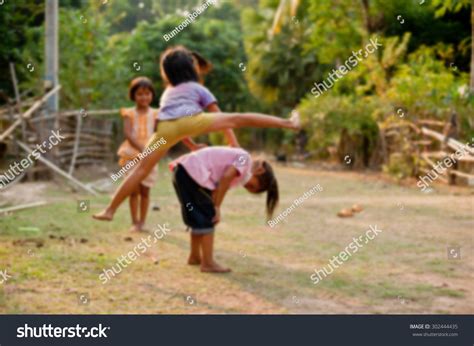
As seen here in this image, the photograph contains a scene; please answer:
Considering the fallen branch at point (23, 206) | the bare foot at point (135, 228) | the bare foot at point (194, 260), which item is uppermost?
the bare foot at point (194, 260)

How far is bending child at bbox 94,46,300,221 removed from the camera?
15.7 feet

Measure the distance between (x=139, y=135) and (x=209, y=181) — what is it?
2.41 metres

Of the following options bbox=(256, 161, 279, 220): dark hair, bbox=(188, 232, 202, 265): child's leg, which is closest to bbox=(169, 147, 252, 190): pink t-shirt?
bbox=(256, 161, 279, 220): dark hair

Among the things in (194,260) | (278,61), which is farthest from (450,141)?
(278,61)

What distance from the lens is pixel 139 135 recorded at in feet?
23.1

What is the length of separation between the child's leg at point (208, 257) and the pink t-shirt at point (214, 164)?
356mm

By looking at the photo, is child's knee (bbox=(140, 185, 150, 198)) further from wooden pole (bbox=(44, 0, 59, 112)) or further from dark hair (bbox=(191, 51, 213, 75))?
wooden pole (bbox=(44, 0, 59, 112))

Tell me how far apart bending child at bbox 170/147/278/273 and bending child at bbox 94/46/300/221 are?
0.21m

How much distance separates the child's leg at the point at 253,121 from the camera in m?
4.35

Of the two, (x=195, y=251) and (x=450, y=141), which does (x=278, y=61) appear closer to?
(x=450, y=141)

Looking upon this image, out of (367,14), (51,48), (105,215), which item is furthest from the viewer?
(367,14)

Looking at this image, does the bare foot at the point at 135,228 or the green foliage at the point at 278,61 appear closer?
the bare foot at the point at 135,228

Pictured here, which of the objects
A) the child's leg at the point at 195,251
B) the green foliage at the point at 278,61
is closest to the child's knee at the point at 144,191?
the child's leg at the point at 195,251

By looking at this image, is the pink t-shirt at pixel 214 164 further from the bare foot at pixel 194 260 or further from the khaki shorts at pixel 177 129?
the bare foot at pixel 194 260
